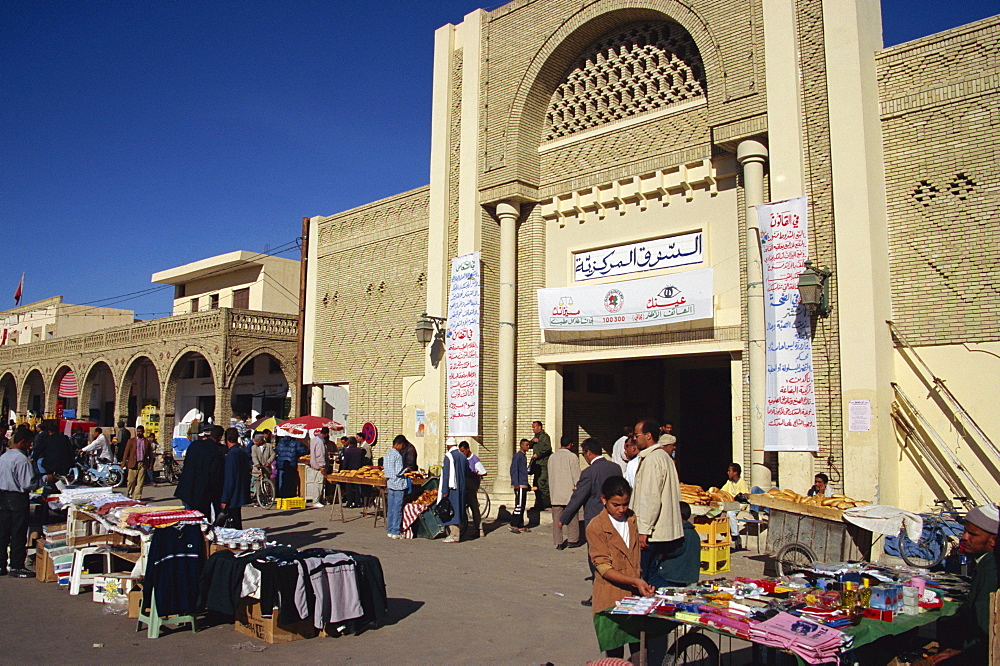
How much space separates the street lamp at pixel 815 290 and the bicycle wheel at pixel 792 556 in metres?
3.45

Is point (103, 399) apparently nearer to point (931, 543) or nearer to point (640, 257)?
point (640, 257)

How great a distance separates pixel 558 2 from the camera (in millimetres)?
14922

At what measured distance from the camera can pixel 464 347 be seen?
1491 cm

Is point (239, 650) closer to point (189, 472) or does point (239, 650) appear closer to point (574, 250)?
point (189, 472)

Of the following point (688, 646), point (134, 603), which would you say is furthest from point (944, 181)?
point (134, 603)

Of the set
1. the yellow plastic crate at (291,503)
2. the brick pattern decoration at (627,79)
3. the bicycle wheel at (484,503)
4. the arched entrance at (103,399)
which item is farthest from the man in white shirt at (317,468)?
the arched entrance at (103,399)

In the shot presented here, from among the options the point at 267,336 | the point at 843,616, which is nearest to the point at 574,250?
the point at 843,616

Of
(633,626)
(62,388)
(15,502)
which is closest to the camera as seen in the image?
(633,626)

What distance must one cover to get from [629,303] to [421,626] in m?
7.55

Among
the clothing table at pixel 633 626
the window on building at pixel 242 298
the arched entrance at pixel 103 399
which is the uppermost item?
the window on building at pixel 242 298

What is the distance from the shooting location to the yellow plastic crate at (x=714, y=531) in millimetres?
9430

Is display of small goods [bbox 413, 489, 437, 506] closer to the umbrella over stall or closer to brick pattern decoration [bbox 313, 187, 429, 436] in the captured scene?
brick pattern decoration [bbox 313, 187, 429, 436]

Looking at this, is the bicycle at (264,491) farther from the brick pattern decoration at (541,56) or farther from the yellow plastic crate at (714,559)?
A: the yellow plastic crate at (714,559)

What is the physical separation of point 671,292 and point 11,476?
9.32 m
